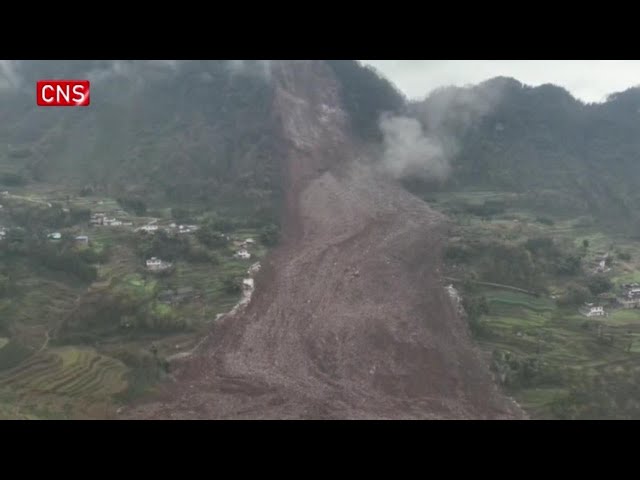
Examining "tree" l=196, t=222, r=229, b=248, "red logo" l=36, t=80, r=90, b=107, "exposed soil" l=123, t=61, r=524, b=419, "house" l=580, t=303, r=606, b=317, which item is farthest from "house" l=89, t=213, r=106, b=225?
"house" l=580, t=303, r=606, b=317

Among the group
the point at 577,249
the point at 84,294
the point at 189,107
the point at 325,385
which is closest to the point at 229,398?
the point at 325,385

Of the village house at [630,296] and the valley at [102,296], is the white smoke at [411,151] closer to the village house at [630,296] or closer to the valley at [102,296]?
the valley at [102,296]

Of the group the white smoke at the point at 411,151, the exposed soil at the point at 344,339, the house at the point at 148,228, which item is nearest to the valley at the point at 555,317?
the exposed soil at the point at 344,339

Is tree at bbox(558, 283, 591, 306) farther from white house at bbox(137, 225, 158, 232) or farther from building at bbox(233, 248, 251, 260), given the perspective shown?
white house at bbox(137, 225, 158, 232)

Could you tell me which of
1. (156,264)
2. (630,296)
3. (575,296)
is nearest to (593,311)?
(575,296)

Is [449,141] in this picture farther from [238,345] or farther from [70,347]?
[70,347]

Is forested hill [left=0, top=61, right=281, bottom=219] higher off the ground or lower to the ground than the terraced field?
higher
